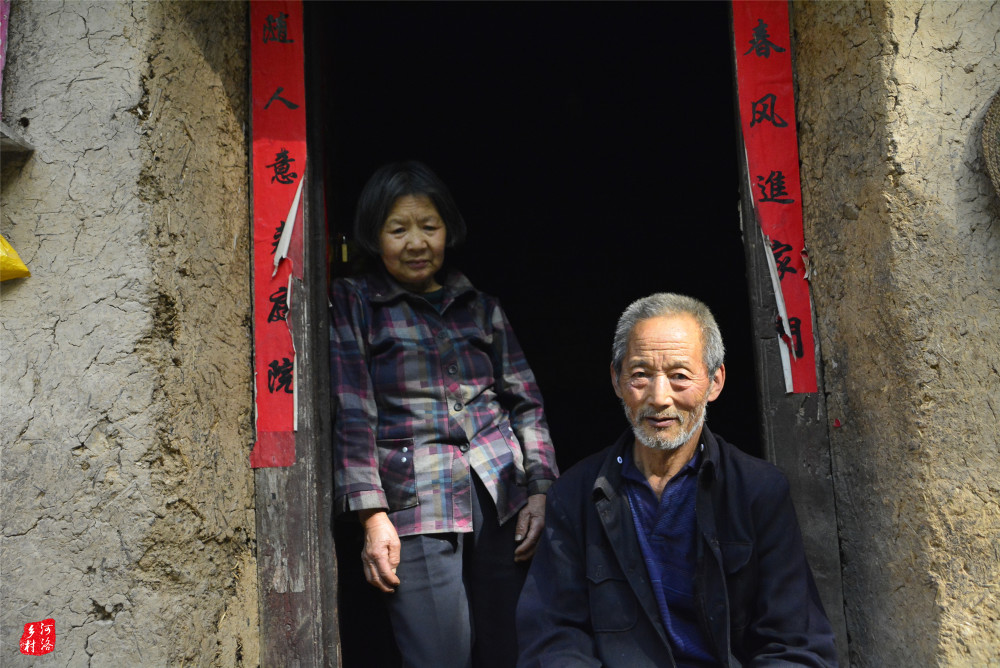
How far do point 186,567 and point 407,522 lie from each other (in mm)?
707

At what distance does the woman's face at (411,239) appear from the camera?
285 centimetres

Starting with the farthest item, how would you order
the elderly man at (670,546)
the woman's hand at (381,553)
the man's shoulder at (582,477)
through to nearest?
the woman's hand at (381,553) < the man's shoulder at (582,477) < the elderly man at (670,546)

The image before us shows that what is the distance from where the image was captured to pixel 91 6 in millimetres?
2291

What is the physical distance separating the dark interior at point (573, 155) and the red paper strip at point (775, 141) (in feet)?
5.92

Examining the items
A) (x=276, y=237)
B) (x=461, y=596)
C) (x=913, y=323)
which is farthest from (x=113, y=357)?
(x=913, y=323)

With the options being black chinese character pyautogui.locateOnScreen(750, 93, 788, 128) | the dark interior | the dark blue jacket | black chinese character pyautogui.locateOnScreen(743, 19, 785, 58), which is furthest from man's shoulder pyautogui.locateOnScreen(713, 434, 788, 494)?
the dark interior

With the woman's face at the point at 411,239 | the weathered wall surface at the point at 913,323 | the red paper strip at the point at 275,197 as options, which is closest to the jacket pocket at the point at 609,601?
the weathered wall surface at the point at 913,323

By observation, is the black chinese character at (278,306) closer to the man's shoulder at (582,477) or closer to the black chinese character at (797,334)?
the man's shoulder at (582,477)

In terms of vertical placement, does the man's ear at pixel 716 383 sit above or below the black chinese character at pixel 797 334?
below

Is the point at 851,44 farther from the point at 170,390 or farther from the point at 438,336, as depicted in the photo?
the point at 170,390

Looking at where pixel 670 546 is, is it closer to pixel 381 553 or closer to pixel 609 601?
pixel 609 601

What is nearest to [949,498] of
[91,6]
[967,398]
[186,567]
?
[967,398]

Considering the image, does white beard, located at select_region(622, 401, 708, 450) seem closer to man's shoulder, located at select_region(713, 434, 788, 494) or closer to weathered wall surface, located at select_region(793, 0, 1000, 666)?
man's shoulder, located at select_region(713, 434, 788, 494)

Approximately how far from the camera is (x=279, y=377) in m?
2.64
